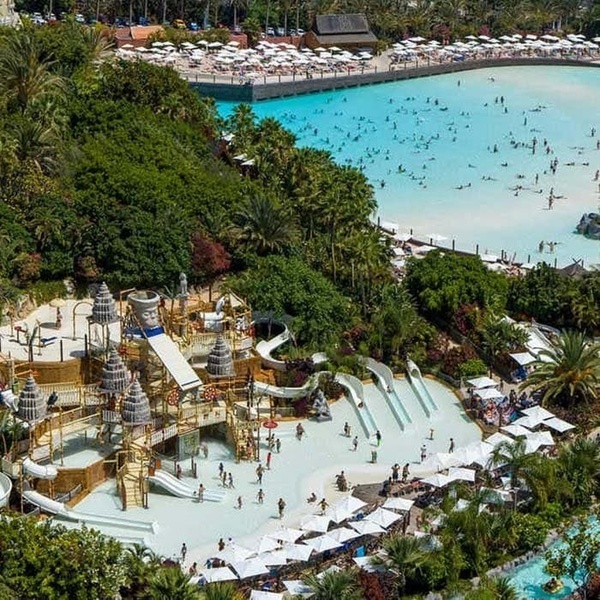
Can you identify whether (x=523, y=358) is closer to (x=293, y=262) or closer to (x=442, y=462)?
(x=442, y=462)

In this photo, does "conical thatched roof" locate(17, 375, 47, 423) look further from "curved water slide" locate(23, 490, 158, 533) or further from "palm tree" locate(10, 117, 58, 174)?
"palm tree" locate(10, 117, 58, 174)

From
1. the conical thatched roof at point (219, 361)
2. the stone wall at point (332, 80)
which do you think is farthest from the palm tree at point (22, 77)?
the stone wall at point (332, 80)

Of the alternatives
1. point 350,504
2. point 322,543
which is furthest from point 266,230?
point 322,543

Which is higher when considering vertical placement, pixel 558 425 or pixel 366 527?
pixel 558 425

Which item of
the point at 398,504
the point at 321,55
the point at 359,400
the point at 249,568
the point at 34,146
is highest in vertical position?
the point at 34,146

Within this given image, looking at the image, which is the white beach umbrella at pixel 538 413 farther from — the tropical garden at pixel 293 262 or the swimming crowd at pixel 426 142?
the swimming crowd at pixel 426 142

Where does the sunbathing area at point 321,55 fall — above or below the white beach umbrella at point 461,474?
above

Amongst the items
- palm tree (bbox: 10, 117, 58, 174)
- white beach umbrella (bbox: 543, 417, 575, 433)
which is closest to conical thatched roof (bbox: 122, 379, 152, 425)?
white beach umbrella (bbox: 543, 417, 575, 433)

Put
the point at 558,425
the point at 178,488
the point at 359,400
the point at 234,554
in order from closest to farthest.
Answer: the point at 234,554
the point at 178,488
the point at 558,425
the point at 359,400
